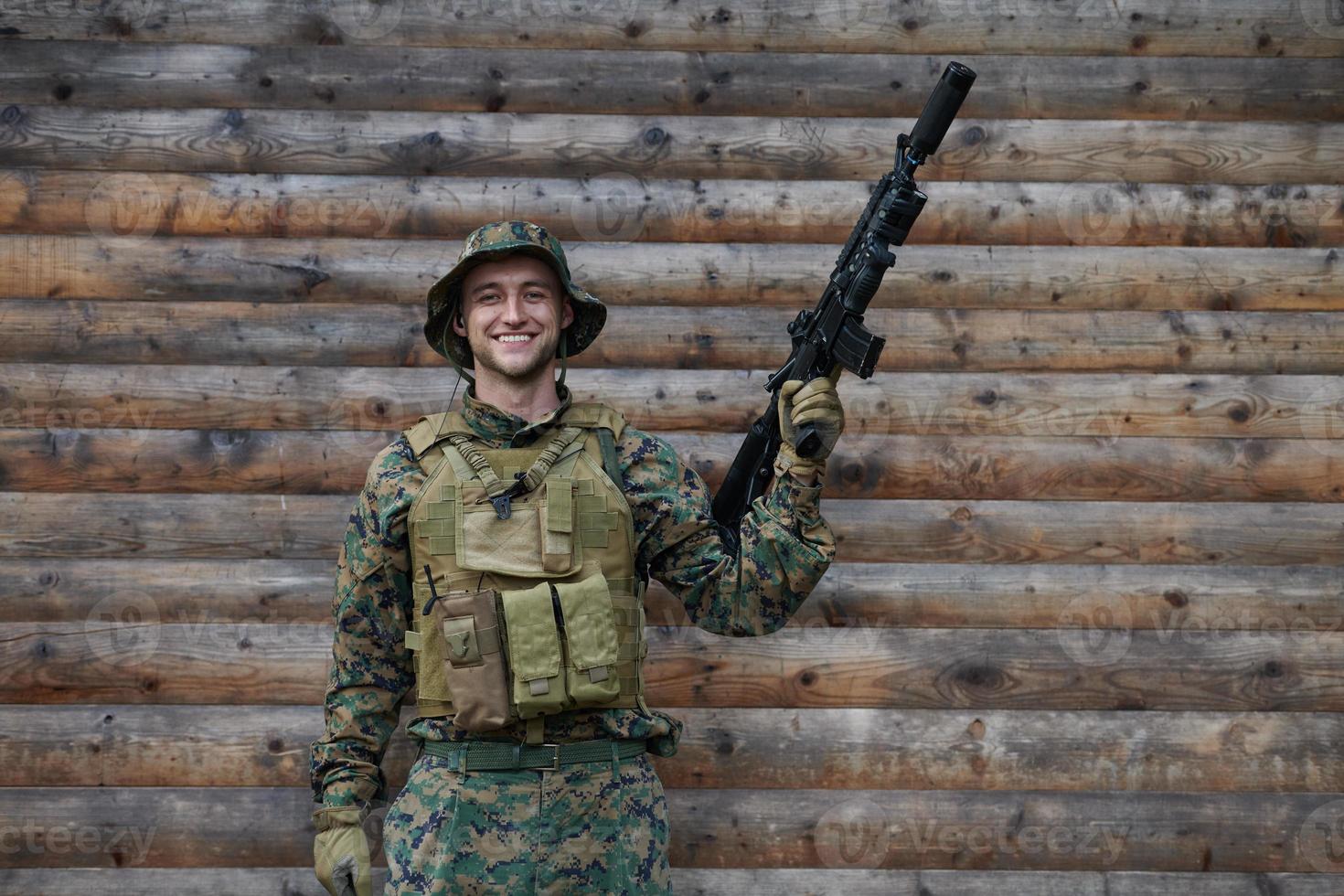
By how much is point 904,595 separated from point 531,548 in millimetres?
1615

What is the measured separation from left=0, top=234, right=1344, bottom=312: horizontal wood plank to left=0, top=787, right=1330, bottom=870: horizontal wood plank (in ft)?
5.45

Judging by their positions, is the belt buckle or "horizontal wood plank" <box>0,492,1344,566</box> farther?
"horizontal wood plank" <box>0,492,1344,566</box>

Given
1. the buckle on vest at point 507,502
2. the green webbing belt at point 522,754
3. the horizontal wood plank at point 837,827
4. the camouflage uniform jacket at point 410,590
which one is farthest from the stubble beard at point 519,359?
the horizontal wood plank at point 837,827

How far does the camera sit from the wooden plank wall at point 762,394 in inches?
151

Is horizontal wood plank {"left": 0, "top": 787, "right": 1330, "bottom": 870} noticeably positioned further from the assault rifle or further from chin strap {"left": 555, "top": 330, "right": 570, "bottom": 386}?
chin strap {"left": 555, "top": 330, "right": 570, "bottom": 386}

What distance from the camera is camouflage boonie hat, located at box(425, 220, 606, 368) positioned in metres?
2.89

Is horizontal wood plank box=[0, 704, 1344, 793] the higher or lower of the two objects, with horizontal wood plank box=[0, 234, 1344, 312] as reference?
lower

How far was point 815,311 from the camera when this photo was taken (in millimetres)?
2910

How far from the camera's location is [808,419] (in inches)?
108

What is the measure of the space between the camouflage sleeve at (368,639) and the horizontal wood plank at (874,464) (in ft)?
3.34

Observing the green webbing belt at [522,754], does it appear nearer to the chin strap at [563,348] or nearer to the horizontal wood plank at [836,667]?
→ the chin strap at [563,348]

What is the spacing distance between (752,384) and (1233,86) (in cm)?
204

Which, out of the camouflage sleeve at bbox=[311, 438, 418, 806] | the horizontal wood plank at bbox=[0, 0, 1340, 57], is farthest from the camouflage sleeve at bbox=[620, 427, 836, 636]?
the horizontal wood plank at bbox=[0, 0, 1340, 57]

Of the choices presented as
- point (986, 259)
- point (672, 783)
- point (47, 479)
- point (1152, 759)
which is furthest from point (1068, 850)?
point (47, 479)
